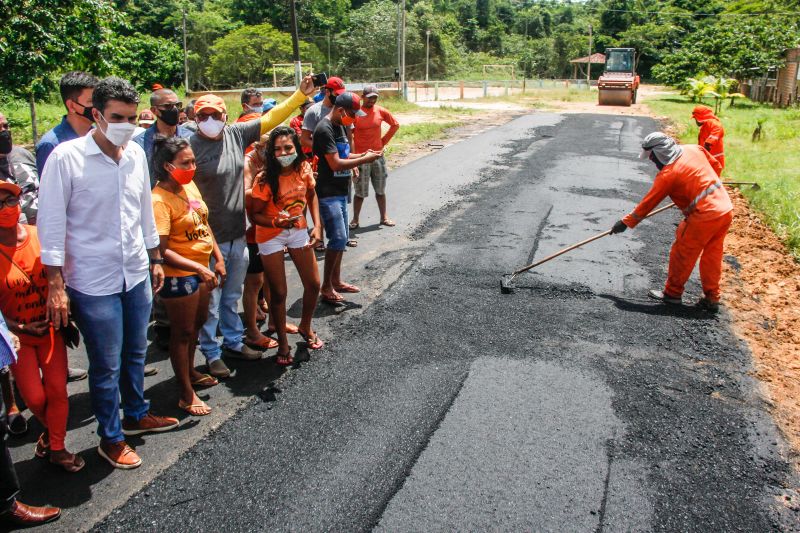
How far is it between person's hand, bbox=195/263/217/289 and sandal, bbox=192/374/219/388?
786mm

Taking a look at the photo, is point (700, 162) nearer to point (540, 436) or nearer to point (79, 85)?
point (540, 436)

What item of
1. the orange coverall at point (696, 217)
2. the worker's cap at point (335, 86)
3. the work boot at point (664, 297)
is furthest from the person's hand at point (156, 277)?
the work boot at point (664, 297)

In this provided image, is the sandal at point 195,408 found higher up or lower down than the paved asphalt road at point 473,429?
higher up

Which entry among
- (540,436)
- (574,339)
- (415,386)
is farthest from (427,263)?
(540,436)

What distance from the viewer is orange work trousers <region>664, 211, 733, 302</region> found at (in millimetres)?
5520

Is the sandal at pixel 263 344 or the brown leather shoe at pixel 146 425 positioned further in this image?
the sandal at pixel 263 344

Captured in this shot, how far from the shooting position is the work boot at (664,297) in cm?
561

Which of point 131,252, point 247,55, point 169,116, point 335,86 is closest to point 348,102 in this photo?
point 335,86

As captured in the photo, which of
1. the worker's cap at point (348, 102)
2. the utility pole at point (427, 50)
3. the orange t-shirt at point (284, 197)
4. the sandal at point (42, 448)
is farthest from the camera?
the utility pole at point (427, 50)

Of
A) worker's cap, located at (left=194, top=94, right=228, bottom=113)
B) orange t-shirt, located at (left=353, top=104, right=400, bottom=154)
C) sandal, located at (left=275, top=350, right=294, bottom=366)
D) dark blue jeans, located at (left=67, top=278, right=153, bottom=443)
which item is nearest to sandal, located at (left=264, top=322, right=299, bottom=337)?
sandal, located at (left=275, top=350, right=294, bottom=366)

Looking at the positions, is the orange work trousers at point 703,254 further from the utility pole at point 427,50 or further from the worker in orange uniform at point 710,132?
the utility pole at point 427,50

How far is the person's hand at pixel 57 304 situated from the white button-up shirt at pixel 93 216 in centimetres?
9

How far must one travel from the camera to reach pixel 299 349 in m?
4.48

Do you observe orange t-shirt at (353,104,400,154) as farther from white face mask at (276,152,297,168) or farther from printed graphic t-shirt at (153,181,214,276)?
printed graphic t-shirt at (153,181,214,276)
